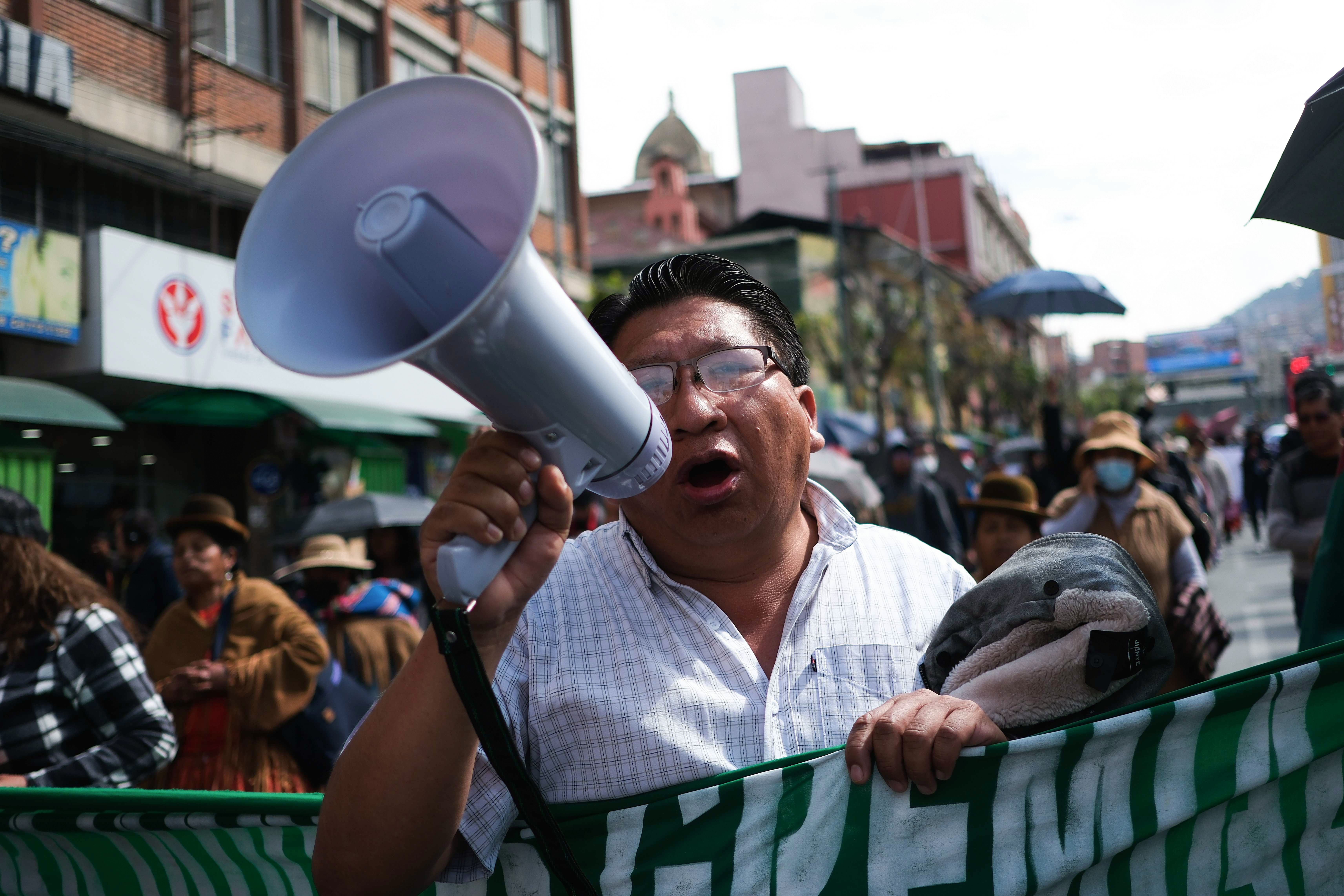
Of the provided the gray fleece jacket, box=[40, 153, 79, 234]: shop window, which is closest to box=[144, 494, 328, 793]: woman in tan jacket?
the gray fleece jacket

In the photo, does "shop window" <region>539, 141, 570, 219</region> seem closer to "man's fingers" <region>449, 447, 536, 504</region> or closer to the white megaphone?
the white megaphone

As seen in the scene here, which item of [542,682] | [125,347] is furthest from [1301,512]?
[125,347]

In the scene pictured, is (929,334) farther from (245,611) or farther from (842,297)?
(245,611)

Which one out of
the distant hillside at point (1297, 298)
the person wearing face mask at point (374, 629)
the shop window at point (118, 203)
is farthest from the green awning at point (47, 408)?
the distant hillside at point (1297, 298)

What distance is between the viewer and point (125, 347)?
1184 cm

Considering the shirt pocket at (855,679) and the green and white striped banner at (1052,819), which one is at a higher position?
the shirt pocket at (855,679)

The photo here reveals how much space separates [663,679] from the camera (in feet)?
5.58

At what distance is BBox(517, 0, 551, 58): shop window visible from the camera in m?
21.3

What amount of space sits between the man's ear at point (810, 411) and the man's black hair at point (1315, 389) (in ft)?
15.1

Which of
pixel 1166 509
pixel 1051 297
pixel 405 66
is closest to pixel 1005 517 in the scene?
pixel 1166 509

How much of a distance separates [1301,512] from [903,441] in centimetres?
511

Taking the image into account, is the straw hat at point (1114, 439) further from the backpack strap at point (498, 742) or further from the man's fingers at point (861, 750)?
the backpack strap at point (498, 742)

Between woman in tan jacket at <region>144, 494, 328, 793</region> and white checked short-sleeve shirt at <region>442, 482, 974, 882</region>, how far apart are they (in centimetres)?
287

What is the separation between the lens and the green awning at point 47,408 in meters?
9.16
